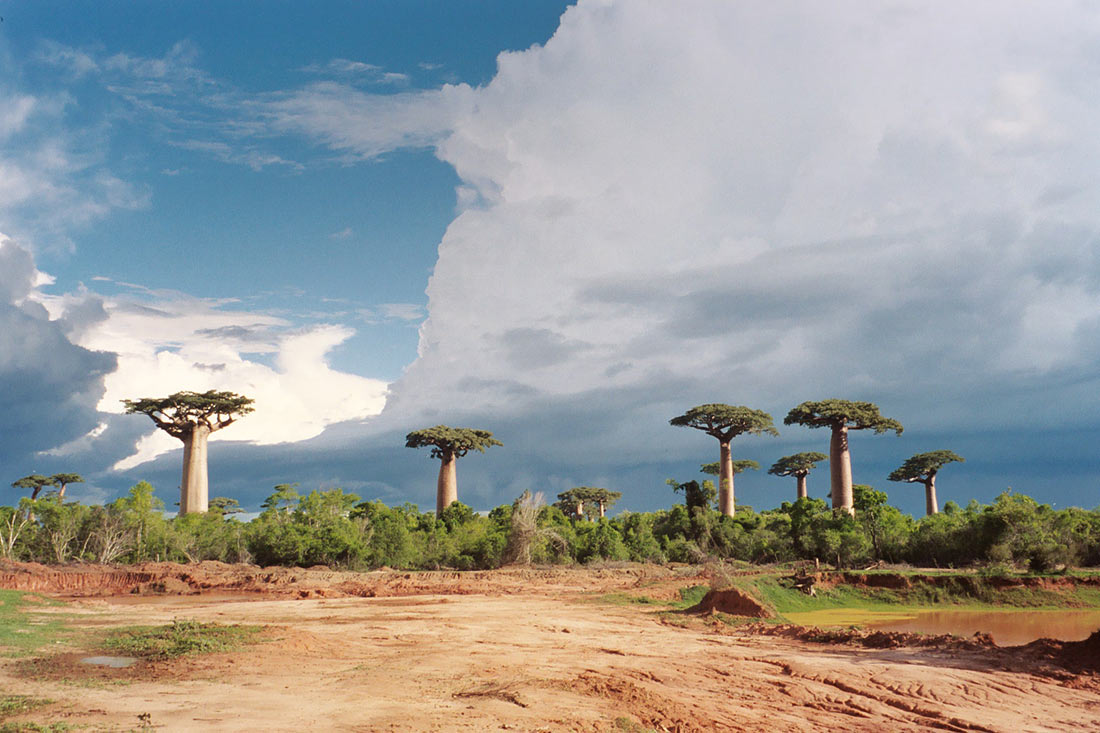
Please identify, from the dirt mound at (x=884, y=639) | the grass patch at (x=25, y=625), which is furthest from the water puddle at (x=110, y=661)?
the dirt mound at (x=884, y=639)

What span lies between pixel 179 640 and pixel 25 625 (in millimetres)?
5650

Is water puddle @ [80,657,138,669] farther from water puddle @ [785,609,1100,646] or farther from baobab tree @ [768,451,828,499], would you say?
baobab tree @ [768,451,828,499]

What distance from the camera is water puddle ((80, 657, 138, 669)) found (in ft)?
41.7

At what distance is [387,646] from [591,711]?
7.67 meters

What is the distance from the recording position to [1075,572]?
99.4 feet

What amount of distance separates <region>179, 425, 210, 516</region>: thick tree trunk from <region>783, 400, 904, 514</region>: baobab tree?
1344 inches

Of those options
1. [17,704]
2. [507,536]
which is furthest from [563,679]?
[507,536]

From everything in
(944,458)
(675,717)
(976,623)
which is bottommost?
(976,623)

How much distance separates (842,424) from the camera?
4147 centimetres

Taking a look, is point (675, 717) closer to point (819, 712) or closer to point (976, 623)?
point (819, 712)

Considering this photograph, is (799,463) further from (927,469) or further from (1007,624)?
(1007,624)

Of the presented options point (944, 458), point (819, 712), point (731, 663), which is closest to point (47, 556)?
point (731, 663)

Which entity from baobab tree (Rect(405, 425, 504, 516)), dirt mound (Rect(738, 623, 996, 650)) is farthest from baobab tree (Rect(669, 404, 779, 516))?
dirt mound (Rect(738, 623, 996, 650))

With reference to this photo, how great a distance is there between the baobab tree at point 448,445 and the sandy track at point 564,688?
2640 cm
